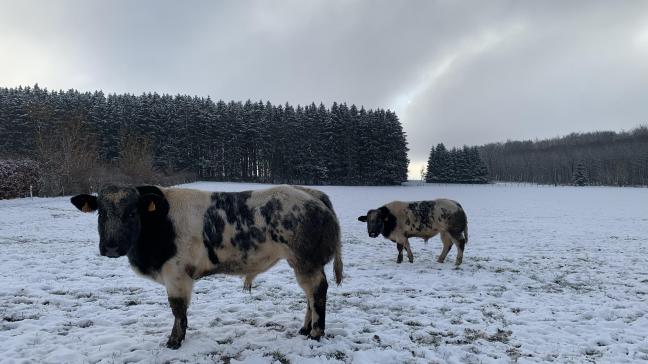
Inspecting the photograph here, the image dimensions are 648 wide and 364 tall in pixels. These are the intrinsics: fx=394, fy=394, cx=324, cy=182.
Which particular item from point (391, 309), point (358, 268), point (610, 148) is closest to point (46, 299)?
point (391, 309)

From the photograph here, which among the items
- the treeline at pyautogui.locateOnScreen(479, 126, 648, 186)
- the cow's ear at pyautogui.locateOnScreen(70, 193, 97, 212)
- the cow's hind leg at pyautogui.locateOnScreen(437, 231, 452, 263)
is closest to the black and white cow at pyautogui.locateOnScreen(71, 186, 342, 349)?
the cow's ear at pyautogui.locateOnScreen(70, 193, 97, 212)

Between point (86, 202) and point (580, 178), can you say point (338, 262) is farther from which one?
point (580, 178)

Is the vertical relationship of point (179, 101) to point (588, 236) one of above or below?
above

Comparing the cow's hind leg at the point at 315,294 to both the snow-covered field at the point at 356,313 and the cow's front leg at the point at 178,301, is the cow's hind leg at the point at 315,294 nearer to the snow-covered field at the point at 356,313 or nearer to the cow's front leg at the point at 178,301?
the snow-covered field at the point at 356,313

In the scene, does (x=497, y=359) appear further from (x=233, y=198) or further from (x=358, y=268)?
(x=358, y=268)

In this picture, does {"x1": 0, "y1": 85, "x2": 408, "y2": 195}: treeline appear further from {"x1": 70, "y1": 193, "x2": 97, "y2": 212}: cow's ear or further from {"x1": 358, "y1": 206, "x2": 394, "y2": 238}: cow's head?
{"x1": 70, "y1": 193, "x2": 97, "y2": 212}: cow's ear

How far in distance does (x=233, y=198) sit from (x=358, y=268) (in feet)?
21.0

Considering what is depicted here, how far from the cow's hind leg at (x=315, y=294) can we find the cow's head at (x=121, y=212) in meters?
2.10

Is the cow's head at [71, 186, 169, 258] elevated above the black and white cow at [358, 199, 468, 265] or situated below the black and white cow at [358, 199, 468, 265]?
above

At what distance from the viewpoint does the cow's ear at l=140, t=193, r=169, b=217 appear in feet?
16.9

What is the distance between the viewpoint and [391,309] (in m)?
7.17

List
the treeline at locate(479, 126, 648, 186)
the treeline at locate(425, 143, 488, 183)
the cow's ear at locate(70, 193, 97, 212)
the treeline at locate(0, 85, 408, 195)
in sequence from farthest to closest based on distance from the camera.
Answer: the treeline at locate(479, 126, 648, 186), the treeline at locate(425, 143, 488, 183), the treeline at locate(0, 85, 408, 195), the cow's ear at locate(70, 193, 97, 212)

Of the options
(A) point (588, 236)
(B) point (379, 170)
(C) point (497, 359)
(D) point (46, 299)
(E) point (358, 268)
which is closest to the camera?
(C) point (497, 359)

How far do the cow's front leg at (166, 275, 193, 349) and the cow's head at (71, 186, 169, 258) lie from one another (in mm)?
748
